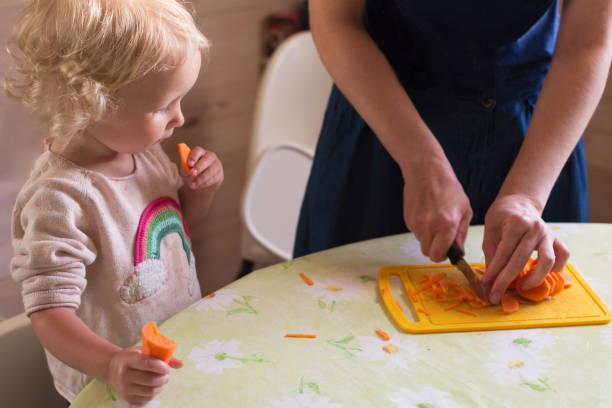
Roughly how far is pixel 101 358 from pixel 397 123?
1.80 feet

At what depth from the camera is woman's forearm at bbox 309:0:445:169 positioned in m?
0.99

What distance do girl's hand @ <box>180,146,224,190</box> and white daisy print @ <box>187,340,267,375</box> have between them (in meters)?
0.31

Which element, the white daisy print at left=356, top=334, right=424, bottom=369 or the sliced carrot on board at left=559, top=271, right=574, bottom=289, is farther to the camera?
the sliced carrot on board at left=559, top=271, right=574, bottom=289

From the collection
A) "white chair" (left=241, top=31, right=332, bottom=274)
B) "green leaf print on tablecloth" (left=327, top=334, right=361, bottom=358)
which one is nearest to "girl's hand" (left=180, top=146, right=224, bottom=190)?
"green leaf print on tablecloth" (left=327, top=334, right=361, bottom=358)

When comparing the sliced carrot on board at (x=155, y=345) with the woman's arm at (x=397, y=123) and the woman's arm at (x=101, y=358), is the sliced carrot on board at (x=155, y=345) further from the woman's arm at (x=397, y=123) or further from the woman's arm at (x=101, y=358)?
the woman's arm at (x=397, y=123)

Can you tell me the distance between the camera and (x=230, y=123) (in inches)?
92.0

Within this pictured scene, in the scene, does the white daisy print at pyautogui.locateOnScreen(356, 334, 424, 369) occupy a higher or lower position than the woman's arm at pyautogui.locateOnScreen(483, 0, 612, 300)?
lower

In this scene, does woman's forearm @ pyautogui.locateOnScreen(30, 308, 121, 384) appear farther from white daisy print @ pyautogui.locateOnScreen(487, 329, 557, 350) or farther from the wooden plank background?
the wooden plank background

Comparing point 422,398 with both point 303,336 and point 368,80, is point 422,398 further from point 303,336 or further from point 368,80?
point 368,80

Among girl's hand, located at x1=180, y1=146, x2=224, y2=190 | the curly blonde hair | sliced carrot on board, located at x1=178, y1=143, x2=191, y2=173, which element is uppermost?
the curly blonde hair

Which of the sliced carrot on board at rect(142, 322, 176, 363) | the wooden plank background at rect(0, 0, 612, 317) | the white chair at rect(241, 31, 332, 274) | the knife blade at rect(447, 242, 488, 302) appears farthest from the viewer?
the wooden plank background at rect(0, 0, 612, 317)

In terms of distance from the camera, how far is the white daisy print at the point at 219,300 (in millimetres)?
863

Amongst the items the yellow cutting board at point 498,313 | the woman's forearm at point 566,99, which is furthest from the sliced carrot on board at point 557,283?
the woman's forearm at point 566,99

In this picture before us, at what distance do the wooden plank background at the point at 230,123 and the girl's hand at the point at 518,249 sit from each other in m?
1.44
